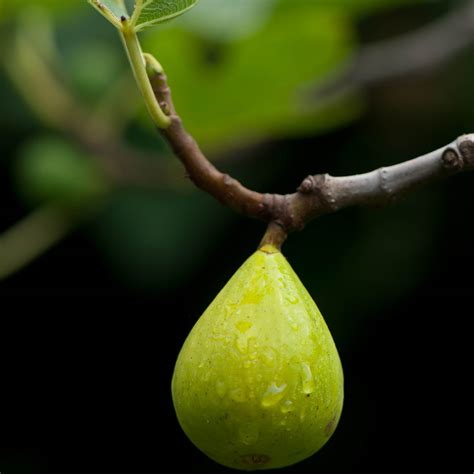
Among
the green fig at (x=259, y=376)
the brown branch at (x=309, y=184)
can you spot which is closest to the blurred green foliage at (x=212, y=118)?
the brown branch at (x=309, y=184)

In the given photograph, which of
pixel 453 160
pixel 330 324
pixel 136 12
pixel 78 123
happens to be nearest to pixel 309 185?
pixel 453 160

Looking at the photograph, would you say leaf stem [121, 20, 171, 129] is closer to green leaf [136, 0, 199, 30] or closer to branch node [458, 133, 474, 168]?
green leaf [136, 0, 199, 30]

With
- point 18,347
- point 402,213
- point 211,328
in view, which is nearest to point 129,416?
point 18,347

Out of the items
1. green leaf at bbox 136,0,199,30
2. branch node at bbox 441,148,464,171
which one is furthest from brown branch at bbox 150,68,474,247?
green leaf at bbox 136,0,199,30

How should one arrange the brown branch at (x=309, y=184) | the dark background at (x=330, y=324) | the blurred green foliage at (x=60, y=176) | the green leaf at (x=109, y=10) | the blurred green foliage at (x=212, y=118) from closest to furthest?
1. the green leaf at (x=109, y=10)
2. the brown branch at (x=309, y=184)
3. the blurred green foliage at (x=212, y=118)
4. the blurred green foliage at (x=60, y=176)
5. the dark background at (x=330, y=324)

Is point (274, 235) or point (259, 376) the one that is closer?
point (259, 376)

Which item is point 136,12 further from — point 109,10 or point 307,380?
point 307,380

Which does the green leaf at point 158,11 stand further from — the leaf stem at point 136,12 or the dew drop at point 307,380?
the dew drop at point 307,380
